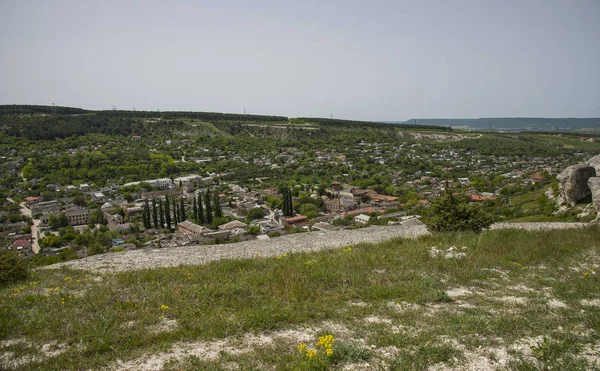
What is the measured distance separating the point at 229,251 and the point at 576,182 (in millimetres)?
15308

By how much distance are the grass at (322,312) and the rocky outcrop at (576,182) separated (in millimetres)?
9805

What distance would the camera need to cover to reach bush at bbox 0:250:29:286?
735 cm

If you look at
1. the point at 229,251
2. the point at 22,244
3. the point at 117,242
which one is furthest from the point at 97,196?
the point at 229,251

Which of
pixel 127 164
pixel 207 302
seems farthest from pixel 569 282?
pixel 127 164

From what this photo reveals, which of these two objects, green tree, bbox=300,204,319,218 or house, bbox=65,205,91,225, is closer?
green tree, bbox=300,204,319,218

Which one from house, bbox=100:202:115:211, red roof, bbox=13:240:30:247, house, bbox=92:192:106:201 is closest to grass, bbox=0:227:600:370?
red roof, bbox=13:240:30:247

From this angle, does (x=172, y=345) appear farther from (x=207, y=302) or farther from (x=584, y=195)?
(x=584, y=195)

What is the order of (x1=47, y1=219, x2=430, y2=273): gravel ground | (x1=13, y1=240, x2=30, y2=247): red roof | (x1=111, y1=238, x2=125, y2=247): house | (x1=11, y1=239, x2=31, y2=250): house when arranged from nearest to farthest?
(x1=47, y1=219, x2=430, y2=273): gravel ground → (x1=11, y1=239, x2=31, y2=250): house → (x1=13, y1=240, x2=30, y2=247): red roof → (x1=111, y1=238, x2=125, y2=247): house

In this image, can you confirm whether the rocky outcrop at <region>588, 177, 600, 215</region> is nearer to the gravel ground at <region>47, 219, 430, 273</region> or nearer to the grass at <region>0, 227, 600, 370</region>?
the gravel ground at <region>47, 219, 430, 273</region>

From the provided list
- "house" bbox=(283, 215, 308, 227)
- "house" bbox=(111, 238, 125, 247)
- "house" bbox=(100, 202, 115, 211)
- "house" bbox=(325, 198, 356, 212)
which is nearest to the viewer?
"house" bbox=(111, 238, 125, 247)

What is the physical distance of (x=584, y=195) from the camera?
53.1ft

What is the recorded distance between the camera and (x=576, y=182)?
16.0 m

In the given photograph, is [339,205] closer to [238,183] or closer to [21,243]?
[238,183]

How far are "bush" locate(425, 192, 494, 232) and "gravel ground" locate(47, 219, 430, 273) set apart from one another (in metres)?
0.74
